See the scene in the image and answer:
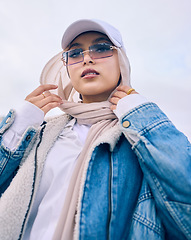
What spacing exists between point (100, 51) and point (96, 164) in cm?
89

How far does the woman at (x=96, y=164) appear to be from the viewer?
93cm

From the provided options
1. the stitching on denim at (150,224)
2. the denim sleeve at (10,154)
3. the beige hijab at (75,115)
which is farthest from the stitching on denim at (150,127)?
the denim sleeve at (10,154)

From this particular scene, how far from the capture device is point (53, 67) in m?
1.93

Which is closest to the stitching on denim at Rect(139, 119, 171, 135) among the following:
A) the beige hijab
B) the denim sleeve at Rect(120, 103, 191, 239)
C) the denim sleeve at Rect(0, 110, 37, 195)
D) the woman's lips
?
the denim sleeve at Rect(120, 103, 191, 239)

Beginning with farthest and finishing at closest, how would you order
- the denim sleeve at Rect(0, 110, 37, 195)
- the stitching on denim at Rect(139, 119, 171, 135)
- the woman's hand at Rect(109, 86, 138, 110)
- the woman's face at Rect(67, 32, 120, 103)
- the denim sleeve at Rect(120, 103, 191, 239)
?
the woman's face at Rect(67, 32, 120, 103)
the woman's hand at Rect(109, 86, 138, 110)
the denim sleeve at Rect(0, 110, 37, 195)
the stitching on denim at Rect(139, 119, 171, 135)
the denim sleeve at Rect(120, 103, 191, 239)

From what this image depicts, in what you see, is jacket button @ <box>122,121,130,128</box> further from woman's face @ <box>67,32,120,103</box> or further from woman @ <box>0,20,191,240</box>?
woman's face @ <box>67,32,120,103</box>

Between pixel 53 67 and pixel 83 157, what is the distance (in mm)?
1161

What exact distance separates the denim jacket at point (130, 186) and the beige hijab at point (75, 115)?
9 centimetres

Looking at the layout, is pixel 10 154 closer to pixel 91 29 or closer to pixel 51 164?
pixel 51 164

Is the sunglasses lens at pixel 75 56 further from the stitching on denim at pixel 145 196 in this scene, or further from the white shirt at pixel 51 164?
the stitching on denim at pixel 145 196

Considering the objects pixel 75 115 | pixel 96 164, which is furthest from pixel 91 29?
pixel 96 164

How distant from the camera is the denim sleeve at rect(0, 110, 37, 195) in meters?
1.22

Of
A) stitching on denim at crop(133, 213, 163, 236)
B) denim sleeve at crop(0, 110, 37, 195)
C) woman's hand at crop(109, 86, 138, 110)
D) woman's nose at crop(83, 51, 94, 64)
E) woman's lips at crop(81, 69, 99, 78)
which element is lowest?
stitching on denim at crop(133, 213, 163, 236)

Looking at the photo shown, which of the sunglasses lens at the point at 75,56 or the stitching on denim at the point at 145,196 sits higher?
the sunglasses lens at the point at 75,56
